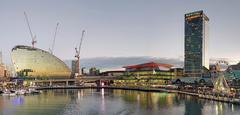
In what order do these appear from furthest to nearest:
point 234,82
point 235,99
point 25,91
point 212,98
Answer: point 234,82
point 25,91
point 212,98
point 235,99

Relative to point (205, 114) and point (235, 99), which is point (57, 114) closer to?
point (205, 114)

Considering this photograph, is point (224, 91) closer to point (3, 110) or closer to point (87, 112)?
point (87, 112)

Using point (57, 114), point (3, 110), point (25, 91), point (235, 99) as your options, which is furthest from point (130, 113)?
point (25, 91)

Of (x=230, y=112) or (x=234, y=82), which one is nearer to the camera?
(x=230, y=112)

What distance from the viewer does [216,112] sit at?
224 ft

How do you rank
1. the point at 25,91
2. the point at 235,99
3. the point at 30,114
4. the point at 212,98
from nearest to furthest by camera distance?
the point at 30,114 < the point at 235,99 < the point at 212,98 < the point at 25,91

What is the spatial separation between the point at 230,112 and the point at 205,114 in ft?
18.2

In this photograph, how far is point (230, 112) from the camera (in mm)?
68000

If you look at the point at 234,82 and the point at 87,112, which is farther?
the point at 234,82

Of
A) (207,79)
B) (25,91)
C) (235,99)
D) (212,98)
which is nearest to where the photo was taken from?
(235,99)

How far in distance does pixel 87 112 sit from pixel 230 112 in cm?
2592

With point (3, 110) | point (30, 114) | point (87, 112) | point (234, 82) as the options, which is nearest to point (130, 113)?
point (87, 112)

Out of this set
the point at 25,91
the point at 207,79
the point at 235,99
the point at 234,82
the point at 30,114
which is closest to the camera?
the point at 30,114

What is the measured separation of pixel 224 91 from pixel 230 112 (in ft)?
107
